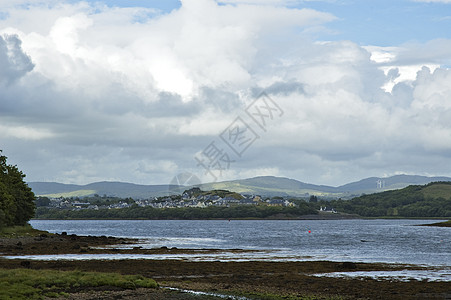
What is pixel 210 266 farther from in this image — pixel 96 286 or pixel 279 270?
pixel 96 286

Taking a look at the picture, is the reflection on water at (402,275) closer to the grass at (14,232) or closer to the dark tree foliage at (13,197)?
the grass at (14,232)

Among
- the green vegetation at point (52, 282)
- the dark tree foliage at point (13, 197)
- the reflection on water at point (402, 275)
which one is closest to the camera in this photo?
the green vegetation at point (52, 282)

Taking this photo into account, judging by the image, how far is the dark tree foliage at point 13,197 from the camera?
394 feet

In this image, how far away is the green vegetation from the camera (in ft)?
121

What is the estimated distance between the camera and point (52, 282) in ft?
136

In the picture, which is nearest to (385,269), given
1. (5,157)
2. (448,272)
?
(448,272)

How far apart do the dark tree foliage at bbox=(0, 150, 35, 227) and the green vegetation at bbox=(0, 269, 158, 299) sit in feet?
252

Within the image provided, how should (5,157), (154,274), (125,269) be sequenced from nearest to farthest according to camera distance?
(154,274) → (125,269) → (5,157)

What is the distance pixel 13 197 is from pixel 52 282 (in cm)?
9773

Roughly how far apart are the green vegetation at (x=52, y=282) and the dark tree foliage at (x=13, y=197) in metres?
76.8

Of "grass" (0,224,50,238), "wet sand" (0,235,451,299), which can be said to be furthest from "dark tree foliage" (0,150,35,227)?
"wet sand" (0,235,451,299)

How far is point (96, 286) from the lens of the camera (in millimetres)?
42188

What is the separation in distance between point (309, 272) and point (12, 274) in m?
28.1

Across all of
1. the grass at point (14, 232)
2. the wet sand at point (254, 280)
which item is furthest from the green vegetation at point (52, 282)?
the grass at point (14, 232)
